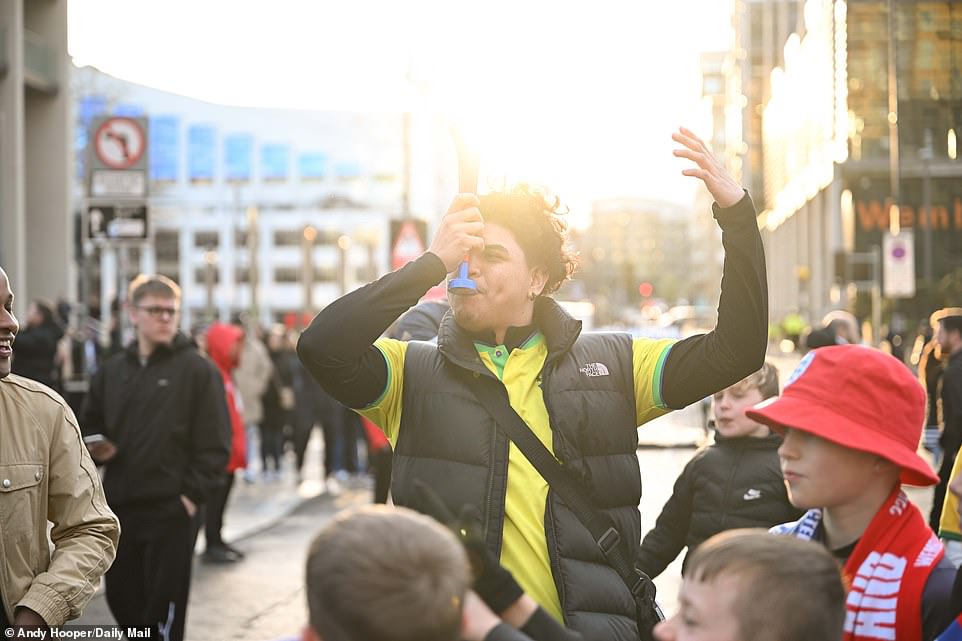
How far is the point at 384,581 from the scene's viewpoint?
2008 mm

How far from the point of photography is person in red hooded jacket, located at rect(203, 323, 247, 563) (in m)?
11.7

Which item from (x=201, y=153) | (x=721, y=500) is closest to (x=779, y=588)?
(x=721, y=500)

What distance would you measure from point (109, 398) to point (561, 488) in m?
3.94

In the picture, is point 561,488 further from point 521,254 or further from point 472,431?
point 521,254

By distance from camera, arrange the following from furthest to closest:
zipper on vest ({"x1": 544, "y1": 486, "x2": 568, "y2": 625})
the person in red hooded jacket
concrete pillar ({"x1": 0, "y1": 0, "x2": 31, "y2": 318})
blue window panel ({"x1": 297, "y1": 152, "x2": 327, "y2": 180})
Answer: blue window panel ({"x1": 297, "y1": 152, "x2": 327, "y2": 180}) < concrete pillar ({"x1": 0, "y1": 0, "x2": 31, "y2": 318}) < the person in red hooded jacket < zipper on vest ({"x1": 544, "y1": 486, "x2": 568, "y2": 625})

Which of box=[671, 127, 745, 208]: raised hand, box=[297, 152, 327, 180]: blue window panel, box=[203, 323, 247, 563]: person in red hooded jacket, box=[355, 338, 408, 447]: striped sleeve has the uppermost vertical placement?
box=[297, 152, 327, 180]: blue window panel

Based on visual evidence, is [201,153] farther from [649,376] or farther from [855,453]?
[855,453]

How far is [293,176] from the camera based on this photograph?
143 m

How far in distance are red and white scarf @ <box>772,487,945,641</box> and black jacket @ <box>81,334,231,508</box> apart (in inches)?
176

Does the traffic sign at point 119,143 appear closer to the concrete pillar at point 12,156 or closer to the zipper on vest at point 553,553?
the zipper on vest at point 553,553

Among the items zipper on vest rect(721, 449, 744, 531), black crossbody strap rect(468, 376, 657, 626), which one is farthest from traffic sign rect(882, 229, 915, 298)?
black crossbody strap rect(468, 376, 657, 626)

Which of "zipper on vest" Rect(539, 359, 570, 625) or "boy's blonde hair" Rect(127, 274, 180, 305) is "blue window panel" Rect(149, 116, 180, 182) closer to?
"boy's blonde hair" Rect(127, 274, 180, 305)

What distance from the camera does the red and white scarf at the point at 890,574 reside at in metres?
2.85

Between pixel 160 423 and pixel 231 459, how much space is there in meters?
4.30
